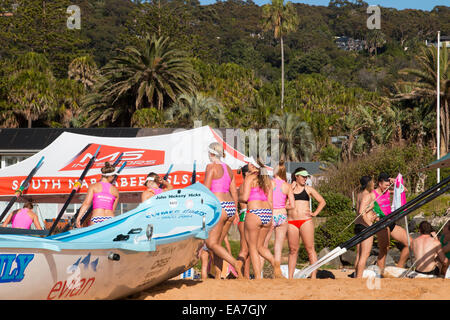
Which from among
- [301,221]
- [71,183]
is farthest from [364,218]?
[71,183]

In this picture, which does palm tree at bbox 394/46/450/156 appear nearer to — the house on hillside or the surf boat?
the surf boat

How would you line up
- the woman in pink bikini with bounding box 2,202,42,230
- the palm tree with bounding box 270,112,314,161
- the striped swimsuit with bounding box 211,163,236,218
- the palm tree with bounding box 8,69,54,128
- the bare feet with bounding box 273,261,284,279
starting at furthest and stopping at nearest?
the palm tree with bounding box 8,69,54,128
the palm tree with bounding box 270,112,314,161
the woman in pink bikini with bounding box 2,202,42,230
the bare feet with bounding box 273,261,284,279
the striped swimsuit with bounding box 211,163,236,218

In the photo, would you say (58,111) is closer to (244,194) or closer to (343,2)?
(244,194)

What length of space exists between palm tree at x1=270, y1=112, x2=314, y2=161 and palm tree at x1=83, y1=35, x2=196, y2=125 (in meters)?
6.16

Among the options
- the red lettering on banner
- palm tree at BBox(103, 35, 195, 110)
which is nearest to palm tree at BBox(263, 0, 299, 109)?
palm tree at BBox(103, 35, 195, 110)

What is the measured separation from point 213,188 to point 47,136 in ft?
66.2

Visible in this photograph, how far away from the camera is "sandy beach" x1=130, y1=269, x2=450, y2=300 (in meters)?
7.14

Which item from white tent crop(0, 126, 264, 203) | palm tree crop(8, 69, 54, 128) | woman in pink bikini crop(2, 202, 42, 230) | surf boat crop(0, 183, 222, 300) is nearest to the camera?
surf boat crop(0, 183, 222, 300)

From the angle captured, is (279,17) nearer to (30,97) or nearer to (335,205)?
(30,97)

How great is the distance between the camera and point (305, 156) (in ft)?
137

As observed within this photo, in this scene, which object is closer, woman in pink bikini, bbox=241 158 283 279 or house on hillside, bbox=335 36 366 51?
woman in pink bikini, bbox=241 158 283 279

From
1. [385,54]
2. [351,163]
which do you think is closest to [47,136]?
[351,163]

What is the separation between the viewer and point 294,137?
137 ft

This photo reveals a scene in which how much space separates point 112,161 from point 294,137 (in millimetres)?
29565
